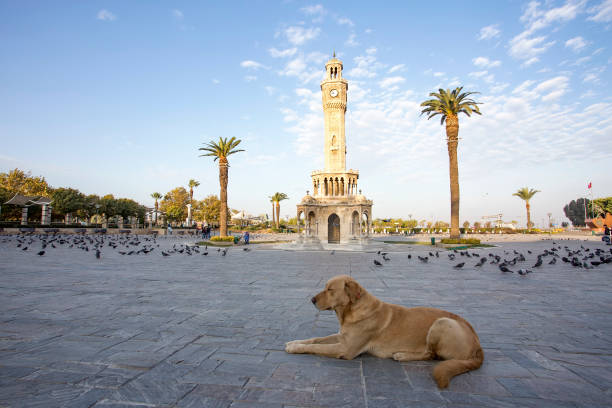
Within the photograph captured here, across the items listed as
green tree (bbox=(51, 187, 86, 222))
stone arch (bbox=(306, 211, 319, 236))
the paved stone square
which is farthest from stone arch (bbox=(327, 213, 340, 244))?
green tree (bbox=(51, 187, 86, 222))

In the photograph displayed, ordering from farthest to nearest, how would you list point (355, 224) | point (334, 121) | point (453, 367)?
1. point (334, 121)
2. point (355, 224)
3. point (453, 367)

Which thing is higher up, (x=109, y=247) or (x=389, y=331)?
(x=389, y=331)

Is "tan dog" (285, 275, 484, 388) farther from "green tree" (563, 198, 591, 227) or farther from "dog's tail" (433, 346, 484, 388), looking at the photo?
"green tree" (563, 198, 591, 227)

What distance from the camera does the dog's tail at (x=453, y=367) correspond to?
111 inches

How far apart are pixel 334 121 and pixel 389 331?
36.9 metres

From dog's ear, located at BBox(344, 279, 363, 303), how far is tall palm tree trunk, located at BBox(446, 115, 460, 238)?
27055 mm

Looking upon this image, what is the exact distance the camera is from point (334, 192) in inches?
1481

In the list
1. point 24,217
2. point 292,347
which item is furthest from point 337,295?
point 24,217

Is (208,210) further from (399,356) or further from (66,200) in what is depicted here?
(399,356)

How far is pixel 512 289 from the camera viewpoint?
7871 millimetres

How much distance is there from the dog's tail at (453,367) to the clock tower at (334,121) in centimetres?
3522

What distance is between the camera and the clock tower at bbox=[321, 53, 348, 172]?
38.2m

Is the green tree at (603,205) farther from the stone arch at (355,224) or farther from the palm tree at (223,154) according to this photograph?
the palm tree at (223,154)

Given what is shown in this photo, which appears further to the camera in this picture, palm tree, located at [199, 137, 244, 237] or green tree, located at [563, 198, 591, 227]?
green tree, located at [563, 198, 591, 227]
